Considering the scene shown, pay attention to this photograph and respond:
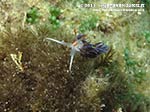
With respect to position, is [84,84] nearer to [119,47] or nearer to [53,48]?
[53,48]

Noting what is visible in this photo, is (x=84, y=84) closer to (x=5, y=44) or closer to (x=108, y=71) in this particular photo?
(x=108, y=71)

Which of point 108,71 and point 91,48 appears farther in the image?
point 108,71

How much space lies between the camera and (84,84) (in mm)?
2797

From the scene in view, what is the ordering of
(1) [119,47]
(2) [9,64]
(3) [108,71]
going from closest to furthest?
(2) [9,64], (3) [108,71], (1) [119,47]

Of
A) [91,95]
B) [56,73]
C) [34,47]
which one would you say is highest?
[34,47]

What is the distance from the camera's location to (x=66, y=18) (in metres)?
3.11

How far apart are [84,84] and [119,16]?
2.50 ft

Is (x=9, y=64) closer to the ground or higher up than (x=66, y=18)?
closer to the ground

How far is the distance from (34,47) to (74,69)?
312mm

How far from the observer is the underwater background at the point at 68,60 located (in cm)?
272

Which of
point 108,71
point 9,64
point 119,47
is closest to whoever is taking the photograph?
point 9,64

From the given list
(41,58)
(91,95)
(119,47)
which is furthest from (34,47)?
(119,47)

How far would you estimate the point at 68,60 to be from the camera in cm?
277

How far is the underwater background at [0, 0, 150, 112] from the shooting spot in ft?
8.92
